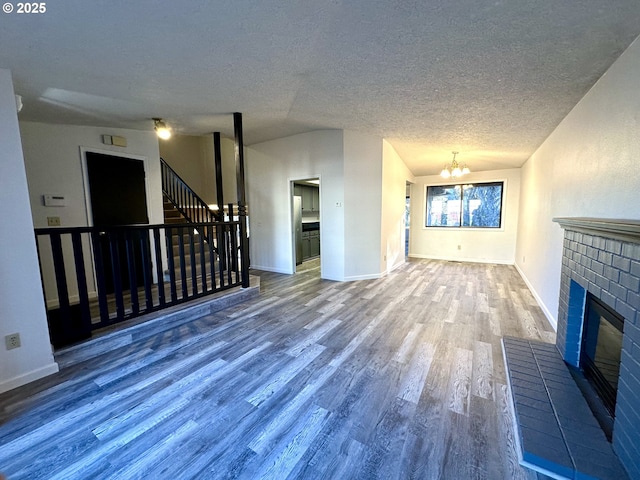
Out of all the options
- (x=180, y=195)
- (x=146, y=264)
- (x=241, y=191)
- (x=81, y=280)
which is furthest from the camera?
(x=180, y=195)

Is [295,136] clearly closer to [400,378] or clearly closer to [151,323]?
[151,323]

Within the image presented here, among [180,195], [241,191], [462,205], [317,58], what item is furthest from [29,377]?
[462,205]

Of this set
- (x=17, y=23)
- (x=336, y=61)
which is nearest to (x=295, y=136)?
(x=336, y=61)

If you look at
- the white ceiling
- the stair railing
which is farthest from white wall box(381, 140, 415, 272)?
the stair railing

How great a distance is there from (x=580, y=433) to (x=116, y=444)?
260cm

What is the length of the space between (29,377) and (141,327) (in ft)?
2.67

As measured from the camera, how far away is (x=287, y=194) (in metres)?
5.26

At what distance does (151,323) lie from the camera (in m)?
2.80

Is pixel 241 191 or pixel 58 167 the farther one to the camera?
pixel 241 191

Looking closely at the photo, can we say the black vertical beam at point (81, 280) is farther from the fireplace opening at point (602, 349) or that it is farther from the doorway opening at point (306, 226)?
the fireplace opening at point (602, 349)

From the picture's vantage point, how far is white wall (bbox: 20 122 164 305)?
3.23m

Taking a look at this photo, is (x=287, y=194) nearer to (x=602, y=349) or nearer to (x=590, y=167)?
(x=590, y=167)

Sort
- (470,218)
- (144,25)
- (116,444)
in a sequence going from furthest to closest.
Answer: (470,218), (144,25), (116,444)

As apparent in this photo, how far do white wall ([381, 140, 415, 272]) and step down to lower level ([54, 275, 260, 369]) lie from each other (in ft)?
10.3
